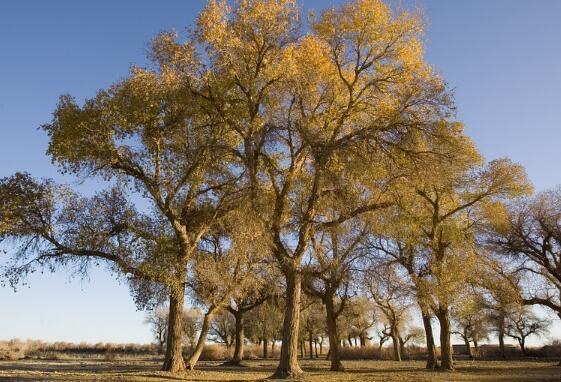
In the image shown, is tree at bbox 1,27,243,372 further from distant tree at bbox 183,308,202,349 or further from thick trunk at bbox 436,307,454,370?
distant tree at bbox 183,308,202,349

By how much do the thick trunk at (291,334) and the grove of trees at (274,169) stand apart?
0.20 ft

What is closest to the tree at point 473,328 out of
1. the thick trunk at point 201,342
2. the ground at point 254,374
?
the ground at point 254,374

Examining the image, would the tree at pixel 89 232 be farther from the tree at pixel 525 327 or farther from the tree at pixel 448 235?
the tree at pixel 525 327

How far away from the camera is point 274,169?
2191 centimetres

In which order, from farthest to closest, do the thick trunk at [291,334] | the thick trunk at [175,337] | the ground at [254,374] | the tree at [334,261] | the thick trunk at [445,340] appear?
1. the thick trunk at [445,340]
2. the tree at [334,261]
3. the thick trunk at [175,337]
4. the ground at [254,374]
5. the thick trunk at [291,334]

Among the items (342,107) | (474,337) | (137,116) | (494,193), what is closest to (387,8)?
(342,107)

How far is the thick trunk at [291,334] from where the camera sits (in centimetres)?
1984

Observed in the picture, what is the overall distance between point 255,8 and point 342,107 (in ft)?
17.6

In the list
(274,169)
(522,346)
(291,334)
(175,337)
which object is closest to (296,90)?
(274,169)

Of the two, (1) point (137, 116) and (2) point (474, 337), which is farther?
(2) point (474, 337)

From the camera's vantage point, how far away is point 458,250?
1176 inches

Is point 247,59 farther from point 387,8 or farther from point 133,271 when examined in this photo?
point 133,271

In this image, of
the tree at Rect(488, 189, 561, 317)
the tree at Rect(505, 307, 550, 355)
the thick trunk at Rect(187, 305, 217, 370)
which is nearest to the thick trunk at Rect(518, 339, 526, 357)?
the tree at Rect(505, 307, 550, 355)

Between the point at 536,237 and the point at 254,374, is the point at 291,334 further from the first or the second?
the point at 536,237
